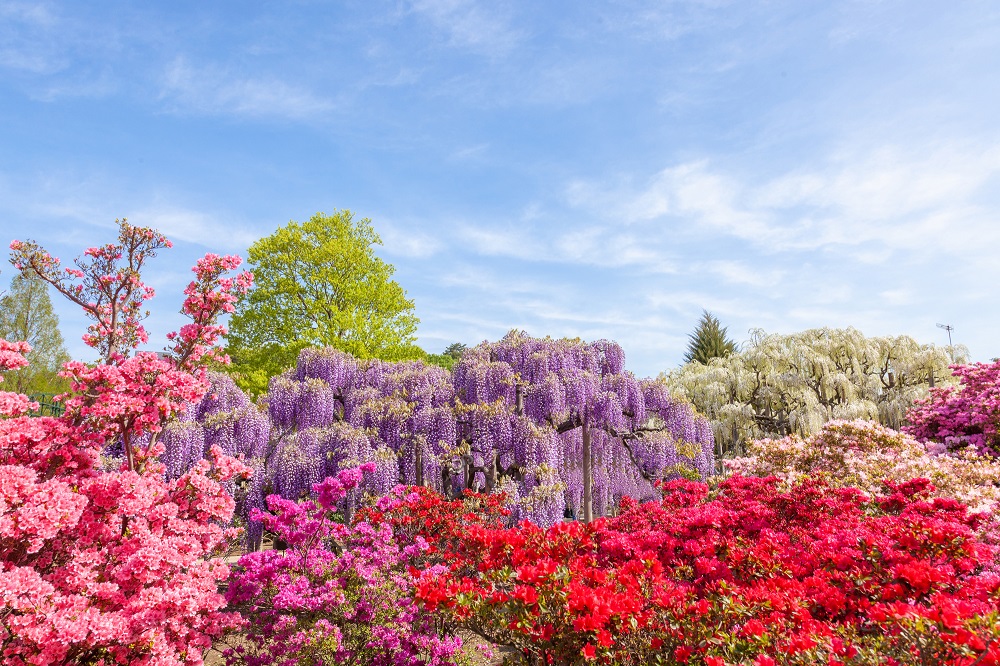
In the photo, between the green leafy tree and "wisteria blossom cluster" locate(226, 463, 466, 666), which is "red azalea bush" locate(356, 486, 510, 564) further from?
the green leafy tree

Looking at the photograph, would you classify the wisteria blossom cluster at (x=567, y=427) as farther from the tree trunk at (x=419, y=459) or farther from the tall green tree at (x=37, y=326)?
the tall green tree at (x=37, y=326)

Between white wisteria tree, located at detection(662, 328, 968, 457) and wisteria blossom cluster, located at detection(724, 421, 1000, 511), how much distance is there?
13.0 metres

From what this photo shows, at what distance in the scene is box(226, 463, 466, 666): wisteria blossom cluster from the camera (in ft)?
18.1

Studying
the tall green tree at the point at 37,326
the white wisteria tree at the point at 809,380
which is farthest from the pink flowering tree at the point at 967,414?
the tall green tree at the point at 37,326

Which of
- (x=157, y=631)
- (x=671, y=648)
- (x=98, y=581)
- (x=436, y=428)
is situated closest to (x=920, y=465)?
(x=671, y=648)

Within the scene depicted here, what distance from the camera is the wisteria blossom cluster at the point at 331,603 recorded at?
5504 mm

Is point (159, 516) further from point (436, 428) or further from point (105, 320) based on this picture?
point (436, 428)

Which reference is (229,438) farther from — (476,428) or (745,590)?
(745,590)

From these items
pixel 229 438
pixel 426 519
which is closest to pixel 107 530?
pixel 426 519

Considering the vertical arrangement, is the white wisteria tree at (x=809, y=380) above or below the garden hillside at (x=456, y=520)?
above

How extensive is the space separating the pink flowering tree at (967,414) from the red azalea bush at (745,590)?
8.22 meters

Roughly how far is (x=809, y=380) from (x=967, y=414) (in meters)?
11.3

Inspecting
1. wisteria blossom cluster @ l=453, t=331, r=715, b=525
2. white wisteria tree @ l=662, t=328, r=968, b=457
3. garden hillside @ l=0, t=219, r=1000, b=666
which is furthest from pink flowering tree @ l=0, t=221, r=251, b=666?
white wisteria tree @ l=662, t=328, r=968, b=457

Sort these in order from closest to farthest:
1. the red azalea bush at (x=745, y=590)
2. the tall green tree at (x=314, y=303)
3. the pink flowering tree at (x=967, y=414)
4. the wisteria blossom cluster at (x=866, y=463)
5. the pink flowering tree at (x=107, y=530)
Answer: the red azalea bush at (x=745, y=590), the pink flowering tree at (x=107, y=530), the wisteria blossom cluster at (x=866, y=463), the pink flowering tree at (x=967, y=414), the tall green tree at (x=314, y=303)
